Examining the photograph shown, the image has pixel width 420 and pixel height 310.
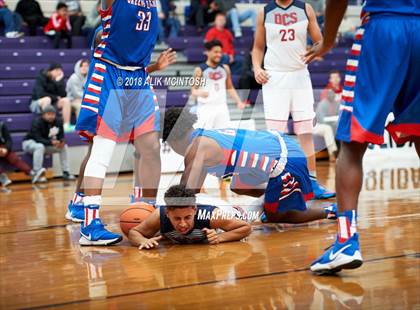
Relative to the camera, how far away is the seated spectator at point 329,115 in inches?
493

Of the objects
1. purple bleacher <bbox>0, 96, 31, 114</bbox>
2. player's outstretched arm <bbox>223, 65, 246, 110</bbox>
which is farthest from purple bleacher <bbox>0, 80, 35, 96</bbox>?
player's outstretched arm <bbox>223, 65, 246, 110</bbox>

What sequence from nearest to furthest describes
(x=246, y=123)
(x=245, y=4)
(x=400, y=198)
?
1. (x=400, y=198)
2. (x=246, y=123)
3. (x=245, y=4)

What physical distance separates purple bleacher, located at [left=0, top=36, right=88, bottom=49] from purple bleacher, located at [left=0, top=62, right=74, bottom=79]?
2.19 ft

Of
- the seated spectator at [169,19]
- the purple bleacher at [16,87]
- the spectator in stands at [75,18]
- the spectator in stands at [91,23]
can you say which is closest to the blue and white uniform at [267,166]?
the purple bleacher at [16,87]

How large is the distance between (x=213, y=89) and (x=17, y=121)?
326 centimetres

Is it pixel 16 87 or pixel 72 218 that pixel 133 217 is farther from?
pixel 16 87

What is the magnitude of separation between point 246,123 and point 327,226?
5001 mm

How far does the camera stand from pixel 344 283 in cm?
389

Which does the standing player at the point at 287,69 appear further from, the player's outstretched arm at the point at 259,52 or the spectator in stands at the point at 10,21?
the spectator in stands at the point at 10,21

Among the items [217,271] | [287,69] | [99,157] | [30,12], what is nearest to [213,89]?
[287,69]

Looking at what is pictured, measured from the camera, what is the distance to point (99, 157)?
5.38m

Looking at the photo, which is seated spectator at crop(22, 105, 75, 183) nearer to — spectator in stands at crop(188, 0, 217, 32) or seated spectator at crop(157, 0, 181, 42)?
seated spectator at crop(157, 0, 181, 42)

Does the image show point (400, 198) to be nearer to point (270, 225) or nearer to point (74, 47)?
point (270, 225)

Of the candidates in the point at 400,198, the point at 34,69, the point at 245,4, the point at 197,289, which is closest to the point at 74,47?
the point at 34,69
